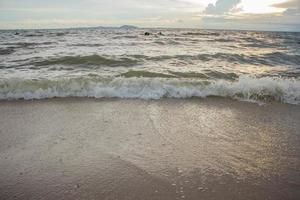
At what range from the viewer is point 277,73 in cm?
1158

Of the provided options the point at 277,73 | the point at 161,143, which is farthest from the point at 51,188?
the point at 277,73

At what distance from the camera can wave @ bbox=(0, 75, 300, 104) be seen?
7.53 m

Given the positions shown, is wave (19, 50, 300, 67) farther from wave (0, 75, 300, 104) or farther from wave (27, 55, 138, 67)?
wave (0, 75, 300, 104)

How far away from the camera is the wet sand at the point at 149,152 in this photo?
10.9 ft

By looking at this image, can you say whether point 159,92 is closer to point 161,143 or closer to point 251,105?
point 251,105

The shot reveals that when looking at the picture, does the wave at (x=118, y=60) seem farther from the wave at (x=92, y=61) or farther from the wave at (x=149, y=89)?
the wave at (x=149, y=89)

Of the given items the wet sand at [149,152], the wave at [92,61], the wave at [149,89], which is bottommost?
the wet sand at [149,152]

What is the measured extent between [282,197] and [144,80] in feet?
18.2

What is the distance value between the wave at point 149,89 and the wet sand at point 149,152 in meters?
0.91

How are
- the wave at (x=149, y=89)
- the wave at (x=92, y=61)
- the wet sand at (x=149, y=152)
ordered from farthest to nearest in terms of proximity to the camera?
the wave at (x=92, y=61) → the wave at (x=149, y=89) → the wet sand at (x=149, y=152)

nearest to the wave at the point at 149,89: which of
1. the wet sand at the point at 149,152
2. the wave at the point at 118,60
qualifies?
the wet sand at the point at 149,152

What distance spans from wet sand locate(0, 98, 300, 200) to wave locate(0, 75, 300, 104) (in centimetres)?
91

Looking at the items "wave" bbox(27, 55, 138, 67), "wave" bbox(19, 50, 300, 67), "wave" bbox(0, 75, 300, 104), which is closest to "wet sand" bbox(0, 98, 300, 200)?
"wave" bbox(0, 75, 300, 104)

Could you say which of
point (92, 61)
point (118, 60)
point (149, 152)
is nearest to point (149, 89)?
point (149, 152)
